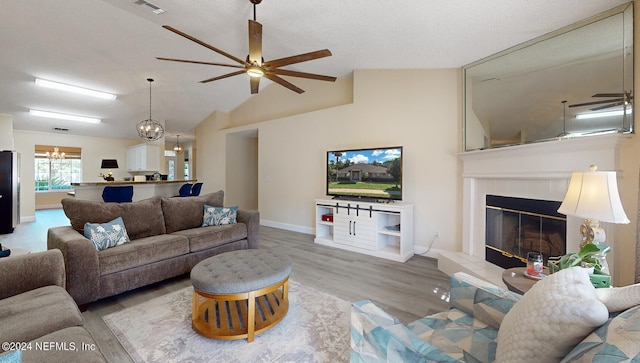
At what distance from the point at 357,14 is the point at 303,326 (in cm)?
321

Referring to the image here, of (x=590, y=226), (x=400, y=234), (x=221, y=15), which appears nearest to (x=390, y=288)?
(x=400, y=234)

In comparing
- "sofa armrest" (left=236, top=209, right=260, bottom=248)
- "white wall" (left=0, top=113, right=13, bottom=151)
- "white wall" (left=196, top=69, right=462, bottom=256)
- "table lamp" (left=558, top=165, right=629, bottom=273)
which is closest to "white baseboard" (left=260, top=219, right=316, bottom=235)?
"white wall" (left=196, top=69, right=462, bottom=256)

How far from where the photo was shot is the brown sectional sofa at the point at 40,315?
1.12 metres

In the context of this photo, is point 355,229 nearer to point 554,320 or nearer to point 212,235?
point 212,235

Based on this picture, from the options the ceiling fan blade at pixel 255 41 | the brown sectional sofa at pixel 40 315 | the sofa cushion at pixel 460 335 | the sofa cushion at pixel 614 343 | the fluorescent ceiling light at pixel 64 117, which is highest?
the fluorescent ceiling light at pixel 64 117

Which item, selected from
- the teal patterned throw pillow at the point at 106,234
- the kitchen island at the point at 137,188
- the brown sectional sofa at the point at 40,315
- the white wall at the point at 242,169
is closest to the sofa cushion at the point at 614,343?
the brown sectional sofa at the point at 40,315

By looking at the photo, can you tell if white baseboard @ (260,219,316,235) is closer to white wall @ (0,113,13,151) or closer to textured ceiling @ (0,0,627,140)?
textured ceiling @ (0,0,627,140)

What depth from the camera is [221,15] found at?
3.30 metres

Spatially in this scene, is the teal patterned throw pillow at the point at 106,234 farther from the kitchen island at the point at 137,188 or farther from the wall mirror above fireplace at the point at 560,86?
the wall mirror above fireplace at the point at 560,86

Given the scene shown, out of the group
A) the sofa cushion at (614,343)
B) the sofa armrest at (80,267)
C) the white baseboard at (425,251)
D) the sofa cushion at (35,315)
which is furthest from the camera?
the white baseboard at (425,251)

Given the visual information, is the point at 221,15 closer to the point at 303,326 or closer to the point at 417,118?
the point at 417,118

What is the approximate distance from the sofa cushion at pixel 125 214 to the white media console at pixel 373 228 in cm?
250

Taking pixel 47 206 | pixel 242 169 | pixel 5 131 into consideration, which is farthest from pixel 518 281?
pixel 47 206

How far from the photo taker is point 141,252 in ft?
8.64
